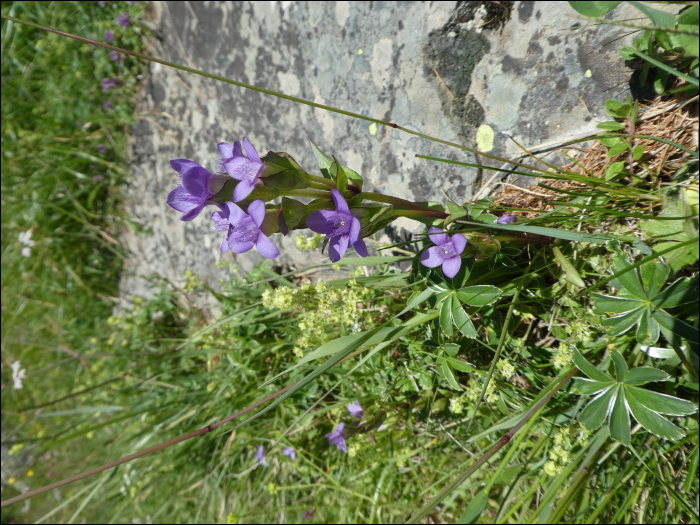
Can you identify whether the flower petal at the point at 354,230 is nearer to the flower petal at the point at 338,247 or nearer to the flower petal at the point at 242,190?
the flower petal at the point at 338,247

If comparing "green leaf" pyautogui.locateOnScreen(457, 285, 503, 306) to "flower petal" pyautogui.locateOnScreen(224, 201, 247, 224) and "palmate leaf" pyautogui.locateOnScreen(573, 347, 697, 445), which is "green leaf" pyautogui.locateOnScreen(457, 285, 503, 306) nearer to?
"palmate leaf" pyautogui.locateOnScreen(573, 347, 697, 445)

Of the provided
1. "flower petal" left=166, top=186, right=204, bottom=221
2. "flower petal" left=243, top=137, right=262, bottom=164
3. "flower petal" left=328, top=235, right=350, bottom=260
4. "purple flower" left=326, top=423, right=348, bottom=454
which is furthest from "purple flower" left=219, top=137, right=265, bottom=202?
"purple flower" left=326, top=423, right=348, bottom=454

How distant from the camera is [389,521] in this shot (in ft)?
7.22

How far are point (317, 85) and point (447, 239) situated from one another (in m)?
1.33

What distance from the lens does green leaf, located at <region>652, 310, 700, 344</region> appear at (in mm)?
1145

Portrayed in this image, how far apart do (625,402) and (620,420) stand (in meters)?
0.05

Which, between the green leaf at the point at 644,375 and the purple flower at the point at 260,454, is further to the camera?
the purple flower at the point at 260,454

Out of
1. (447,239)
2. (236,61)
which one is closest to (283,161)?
(447,239)

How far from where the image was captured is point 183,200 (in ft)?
3.58

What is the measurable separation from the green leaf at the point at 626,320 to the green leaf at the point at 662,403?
0.18 m

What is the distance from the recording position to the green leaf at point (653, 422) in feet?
3.91

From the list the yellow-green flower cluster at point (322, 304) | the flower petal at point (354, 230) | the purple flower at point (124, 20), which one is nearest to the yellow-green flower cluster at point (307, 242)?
the yellow-green flower cluster at point (322, 304)

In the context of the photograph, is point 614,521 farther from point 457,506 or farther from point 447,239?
point 447,239

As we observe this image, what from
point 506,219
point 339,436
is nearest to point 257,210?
point 506,219
